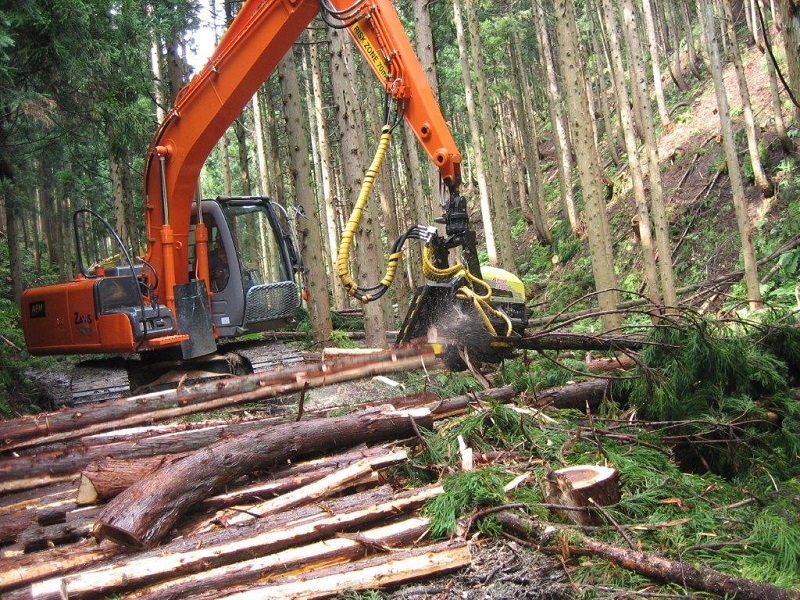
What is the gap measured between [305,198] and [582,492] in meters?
9.53

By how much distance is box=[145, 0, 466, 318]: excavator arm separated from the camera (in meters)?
6.54

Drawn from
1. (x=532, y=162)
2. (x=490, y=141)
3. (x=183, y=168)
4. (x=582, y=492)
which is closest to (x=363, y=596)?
(x=582, y=492)

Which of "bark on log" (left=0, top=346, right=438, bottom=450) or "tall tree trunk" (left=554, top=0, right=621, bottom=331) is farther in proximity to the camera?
"tall tree trunk" (left=554, top=0, right=621, bottom=331)

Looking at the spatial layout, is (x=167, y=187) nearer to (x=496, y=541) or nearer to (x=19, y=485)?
(x=19, y=485)

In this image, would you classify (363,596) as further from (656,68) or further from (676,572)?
(656,68)

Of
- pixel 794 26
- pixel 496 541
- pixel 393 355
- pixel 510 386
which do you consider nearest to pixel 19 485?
pixel 393 355

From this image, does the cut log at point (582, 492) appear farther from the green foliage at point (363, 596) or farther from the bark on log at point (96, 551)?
the green foliage at point (363, 596)

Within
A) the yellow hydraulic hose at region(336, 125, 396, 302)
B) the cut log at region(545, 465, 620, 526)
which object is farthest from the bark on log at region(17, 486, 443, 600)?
the yellow hydraulic hose at region(336, 125, 396, 302)

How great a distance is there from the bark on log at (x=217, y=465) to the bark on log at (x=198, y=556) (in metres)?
0.20

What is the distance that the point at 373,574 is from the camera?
3740 mm

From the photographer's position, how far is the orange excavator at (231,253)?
623 cm

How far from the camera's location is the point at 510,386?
6.15 m

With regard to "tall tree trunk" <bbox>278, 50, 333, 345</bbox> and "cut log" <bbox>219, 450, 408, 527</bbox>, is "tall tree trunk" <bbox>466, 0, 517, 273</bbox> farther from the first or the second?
"cut log" <bbox>219, 450, 408, 527</bbox>

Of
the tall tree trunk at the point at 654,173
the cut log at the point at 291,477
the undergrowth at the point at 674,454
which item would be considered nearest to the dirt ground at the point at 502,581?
the undergrowth at the point at 674,454
